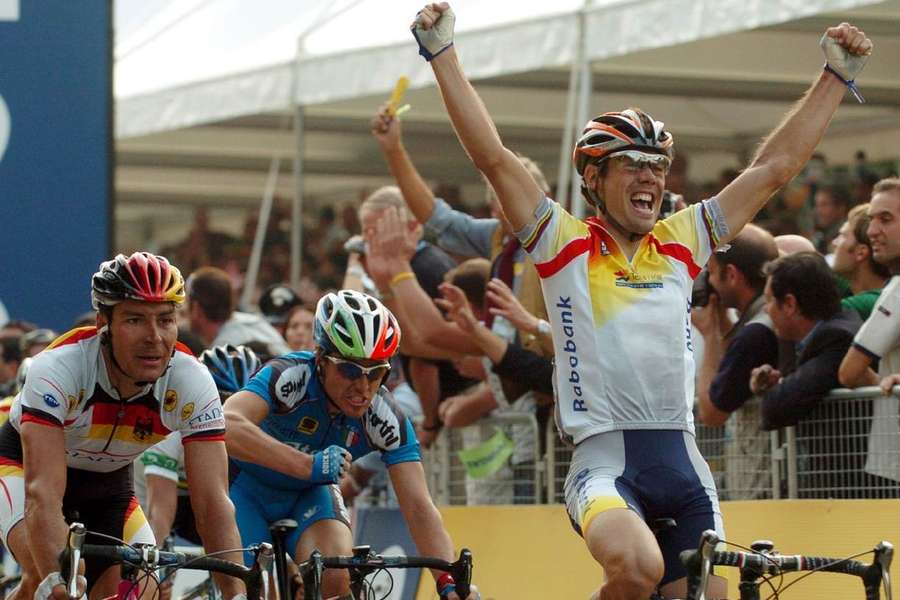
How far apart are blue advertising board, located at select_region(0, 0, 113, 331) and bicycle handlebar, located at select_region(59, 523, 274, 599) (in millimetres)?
8154

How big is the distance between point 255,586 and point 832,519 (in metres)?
3.43

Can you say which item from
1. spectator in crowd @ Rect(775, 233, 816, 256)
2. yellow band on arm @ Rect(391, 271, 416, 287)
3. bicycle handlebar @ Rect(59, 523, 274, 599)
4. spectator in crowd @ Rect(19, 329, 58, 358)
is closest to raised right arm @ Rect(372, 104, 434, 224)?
yellow band on arm @ Rect(391, 271, 416, 287)

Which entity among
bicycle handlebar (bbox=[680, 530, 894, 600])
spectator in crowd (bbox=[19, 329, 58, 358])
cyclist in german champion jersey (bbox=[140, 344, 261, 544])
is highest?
spectator in crowd (bbox=[19, 329, 58, 358])

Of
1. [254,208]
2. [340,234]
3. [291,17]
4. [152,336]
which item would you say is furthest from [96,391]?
[254,208]

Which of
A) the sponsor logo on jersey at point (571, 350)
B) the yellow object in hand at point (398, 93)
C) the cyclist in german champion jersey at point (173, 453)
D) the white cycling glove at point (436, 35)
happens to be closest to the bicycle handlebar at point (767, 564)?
the sponsor logo on jersey at point (571, 350)

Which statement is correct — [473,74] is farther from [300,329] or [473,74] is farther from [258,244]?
[258,244]

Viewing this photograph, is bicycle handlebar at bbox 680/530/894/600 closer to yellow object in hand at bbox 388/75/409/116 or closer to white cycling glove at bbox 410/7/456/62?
white cycling glove at bbox 410/7/456/62

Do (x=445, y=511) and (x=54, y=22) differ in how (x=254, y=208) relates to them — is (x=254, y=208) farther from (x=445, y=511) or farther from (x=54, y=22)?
(x=445, y=511)

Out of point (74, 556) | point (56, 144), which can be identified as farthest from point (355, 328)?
point (56, 144)

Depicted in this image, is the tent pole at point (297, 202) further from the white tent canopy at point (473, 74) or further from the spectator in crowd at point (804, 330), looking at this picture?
the spectator in crowd at point (804, 330)

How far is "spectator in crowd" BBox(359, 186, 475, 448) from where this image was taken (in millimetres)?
10805

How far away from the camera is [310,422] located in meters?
7.96

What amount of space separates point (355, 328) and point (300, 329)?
433cm

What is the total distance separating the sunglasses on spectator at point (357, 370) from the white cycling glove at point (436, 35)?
4.86ft
